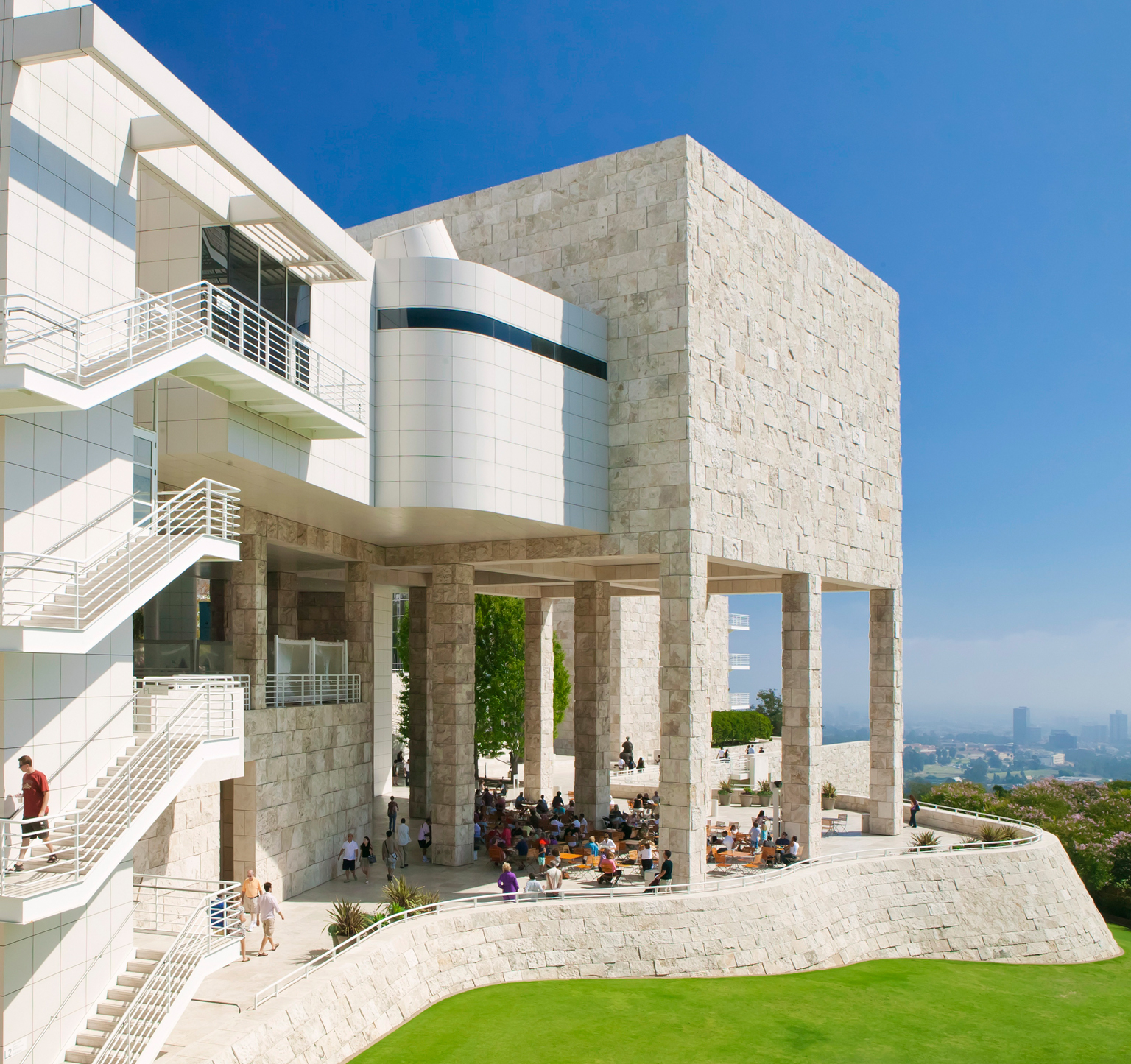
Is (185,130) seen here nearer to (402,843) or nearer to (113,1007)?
(113,1007)

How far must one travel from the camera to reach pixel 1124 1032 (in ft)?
74.1

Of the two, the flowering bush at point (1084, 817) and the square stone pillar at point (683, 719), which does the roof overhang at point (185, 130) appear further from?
the flowering bush at point (1084, 817)

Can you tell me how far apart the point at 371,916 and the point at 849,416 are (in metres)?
23.1

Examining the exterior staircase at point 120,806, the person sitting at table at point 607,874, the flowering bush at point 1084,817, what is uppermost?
the exterior staircase at point 120,806

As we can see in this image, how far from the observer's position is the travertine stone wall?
63.8ft

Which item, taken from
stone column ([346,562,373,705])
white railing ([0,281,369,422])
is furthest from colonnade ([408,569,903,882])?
white railing ([0,281,369,422])

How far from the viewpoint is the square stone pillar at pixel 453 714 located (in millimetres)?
27688

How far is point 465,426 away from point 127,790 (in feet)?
38.3

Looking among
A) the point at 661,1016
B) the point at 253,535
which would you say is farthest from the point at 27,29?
the point at 661,1016

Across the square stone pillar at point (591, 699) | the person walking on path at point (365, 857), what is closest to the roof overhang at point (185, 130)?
the person walking on path at point (365, 857)

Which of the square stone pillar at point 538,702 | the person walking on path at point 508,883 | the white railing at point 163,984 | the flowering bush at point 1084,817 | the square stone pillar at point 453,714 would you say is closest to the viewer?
the white railing at point 163,984

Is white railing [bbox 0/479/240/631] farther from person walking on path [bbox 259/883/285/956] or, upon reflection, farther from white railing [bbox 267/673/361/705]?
white railing [bbox 267/673/361/705]

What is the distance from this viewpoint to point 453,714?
Result: 2820cm

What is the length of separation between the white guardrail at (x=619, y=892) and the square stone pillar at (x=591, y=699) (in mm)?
7532
